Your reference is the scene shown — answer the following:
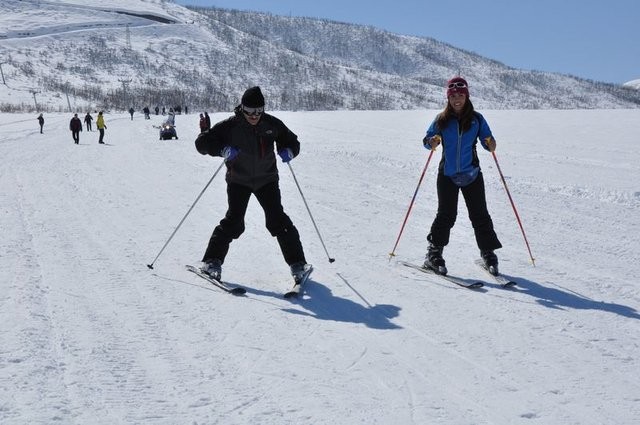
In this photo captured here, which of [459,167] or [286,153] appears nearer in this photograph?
[286,153]

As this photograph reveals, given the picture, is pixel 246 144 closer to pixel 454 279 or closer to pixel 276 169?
pixel 276 169

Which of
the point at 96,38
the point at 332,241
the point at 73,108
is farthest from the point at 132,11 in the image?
the point at 332,241

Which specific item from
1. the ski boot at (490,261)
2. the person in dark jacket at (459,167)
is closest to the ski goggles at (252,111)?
the person in dark jacket at (459,167)

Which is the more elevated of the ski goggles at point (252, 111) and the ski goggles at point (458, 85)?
the ski goggles at point (458, 85)

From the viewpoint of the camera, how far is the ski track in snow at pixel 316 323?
285cm

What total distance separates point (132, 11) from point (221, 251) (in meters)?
184

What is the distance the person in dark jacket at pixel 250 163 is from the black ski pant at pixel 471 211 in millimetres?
1283

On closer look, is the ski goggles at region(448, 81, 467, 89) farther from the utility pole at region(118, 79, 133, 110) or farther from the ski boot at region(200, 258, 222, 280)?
the utility pole at region(118, 79, 133, 110)

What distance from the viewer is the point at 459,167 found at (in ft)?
16.7

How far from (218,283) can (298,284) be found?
0.66 metres

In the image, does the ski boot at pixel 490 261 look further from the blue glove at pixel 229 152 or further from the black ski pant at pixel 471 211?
the blue glove at pixel 229 152

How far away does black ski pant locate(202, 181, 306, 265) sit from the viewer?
494 cm

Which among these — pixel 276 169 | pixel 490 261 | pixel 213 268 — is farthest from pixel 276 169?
pixel 490 261

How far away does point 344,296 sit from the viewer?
4637mm
